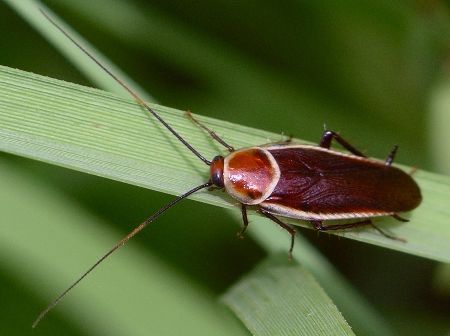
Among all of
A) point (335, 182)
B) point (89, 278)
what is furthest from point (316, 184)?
point (89, 278)

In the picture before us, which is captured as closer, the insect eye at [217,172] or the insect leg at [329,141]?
the insect eye at [217,172]

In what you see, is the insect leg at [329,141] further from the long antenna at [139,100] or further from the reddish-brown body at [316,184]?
the long antenna at [139,100]

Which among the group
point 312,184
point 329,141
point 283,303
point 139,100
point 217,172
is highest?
point 139,100

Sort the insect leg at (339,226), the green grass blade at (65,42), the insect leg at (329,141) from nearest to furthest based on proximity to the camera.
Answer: the green grass blade at (65,42) < the insect leg at (339,226) < the insect leg at (329,141)

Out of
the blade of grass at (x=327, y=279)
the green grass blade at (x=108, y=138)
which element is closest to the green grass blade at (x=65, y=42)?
the green grass blade at (x=108, y=138)

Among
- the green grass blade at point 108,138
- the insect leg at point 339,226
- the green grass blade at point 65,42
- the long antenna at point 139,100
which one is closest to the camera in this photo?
the green grass blade at point 108,138

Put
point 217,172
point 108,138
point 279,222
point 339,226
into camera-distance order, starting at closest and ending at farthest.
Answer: point 108,138
point 217,172
point 279,222
point 339,226

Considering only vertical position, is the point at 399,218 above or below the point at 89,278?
above

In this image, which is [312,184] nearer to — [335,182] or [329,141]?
[335,182]
